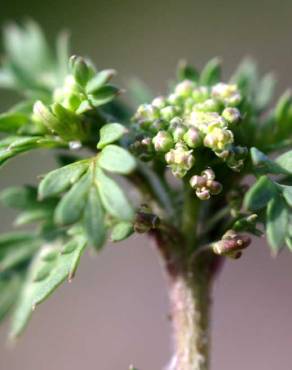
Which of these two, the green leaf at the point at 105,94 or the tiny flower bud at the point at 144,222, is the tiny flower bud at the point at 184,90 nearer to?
the green leaf at the point at 105,94

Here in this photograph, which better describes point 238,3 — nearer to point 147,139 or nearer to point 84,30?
point 84,30

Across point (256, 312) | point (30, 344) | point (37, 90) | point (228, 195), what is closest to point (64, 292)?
→ point (30, 344)

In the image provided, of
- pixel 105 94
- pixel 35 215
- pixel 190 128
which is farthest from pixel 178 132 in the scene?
pixel 35 215

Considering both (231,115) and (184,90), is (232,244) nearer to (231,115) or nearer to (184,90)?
(231,115)

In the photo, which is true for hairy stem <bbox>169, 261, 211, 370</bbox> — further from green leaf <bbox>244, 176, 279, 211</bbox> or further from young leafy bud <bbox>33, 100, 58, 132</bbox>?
young leafy bud <bbox>33, 100, 58, 132</bbox>

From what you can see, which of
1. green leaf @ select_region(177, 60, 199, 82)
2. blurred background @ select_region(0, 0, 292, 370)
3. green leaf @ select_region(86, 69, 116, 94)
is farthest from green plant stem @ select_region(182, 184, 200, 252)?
blurred background @ select_region(0, 0, 292, 370)

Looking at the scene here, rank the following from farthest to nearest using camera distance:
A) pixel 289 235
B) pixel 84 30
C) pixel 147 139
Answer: pixel 84 30, pixel 147 139, pixel 289 235
